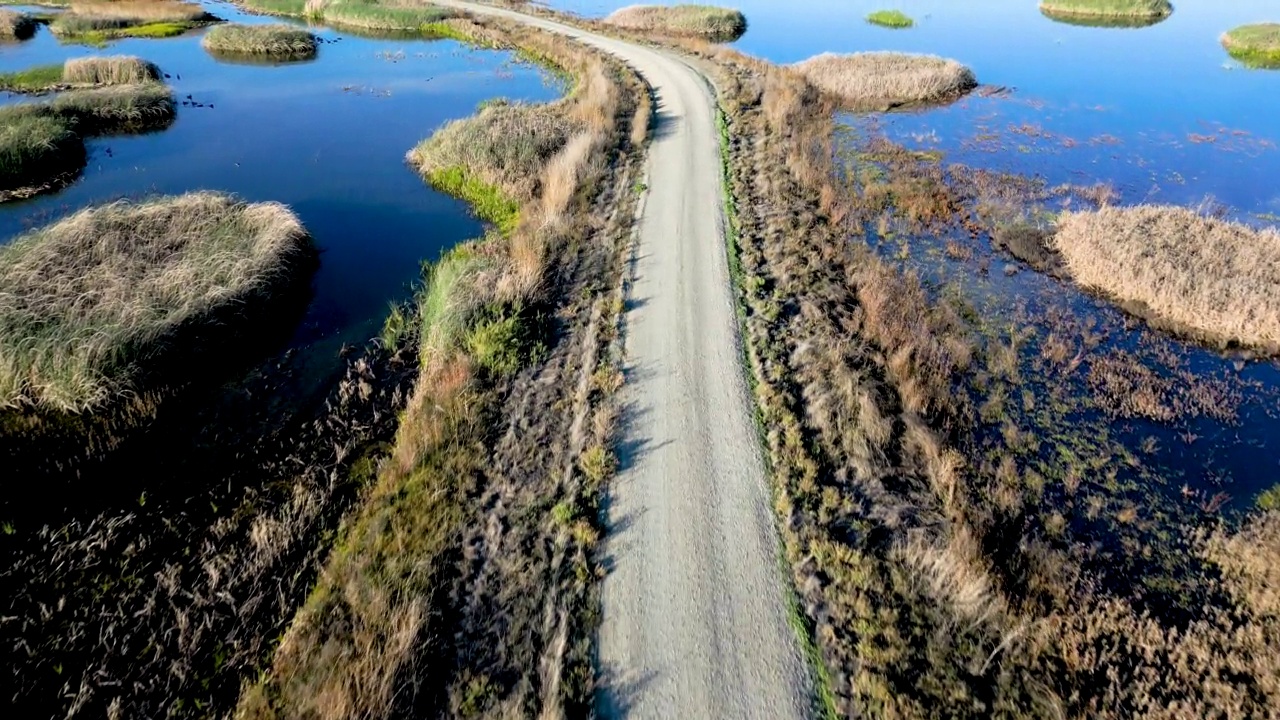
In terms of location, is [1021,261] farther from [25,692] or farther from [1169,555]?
[25,692]

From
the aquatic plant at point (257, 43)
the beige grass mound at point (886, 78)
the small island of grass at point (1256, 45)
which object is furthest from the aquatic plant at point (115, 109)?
the small island of grass at point (1256, 45)

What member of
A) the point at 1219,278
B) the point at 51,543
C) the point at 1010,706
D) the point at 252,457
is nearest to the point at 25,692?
the point at 51,543

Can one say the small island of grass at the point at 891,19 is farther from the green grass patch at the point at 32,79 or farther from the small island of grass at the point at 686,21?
the green grass patch at the point at 32,79

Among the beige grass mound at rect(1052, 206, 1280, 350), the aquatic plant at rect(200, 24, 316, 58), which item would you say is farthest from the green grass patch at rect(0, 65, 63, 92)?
the beige grass mound at rect(1052, 206, 1280, 350)

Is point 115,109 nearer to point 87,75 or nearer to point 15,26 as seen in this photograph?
point 87,75

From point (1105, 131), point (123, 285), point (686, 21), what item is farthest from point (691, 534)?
point (686, 21)

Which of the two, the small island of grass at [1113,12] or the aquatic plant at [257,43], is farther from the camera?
the small island of grass at [1113,12]
